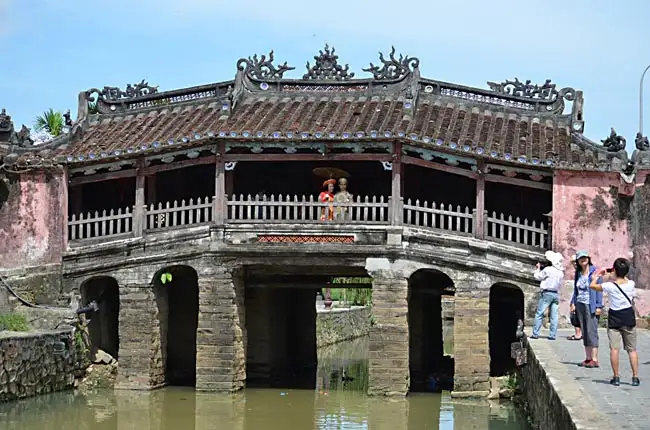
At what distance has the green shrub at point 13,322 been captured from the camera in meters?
18.3

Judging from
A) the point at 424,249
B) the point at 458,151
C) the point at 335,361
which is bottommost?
the point at 335,361

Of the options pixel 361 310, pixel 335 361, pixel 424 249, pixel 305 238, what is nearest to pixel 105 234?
pixel 305 238

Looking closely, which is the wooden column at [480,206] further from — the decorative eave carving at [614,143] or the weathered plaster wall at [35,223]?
the weathered plaster wall at [35,223]

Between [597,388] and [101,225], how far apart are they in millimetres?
12938

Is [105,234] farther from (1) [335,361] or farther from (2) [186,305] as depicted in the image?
(1) [335,361]

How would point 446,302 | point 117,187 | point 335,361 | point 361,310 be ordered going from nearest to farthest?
1. point 117,187
2. point 335,361
3. point 446,302
4. point 361,310

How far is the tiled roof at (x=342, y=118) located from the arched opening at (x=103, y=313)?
8.41 feet

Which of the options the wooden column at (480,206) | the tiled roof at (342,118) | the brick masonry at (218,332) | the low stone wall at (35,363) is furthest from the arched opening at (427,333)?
the low stone wall at (35,363)

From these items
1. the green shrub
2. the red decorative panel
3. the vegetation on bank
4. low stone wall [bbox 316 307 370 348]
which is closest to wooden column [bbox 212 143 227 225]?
the red decorative panel

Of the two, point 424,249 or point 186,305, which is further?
point 186,305

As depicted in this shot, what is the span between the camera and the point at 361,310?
39.3 metres

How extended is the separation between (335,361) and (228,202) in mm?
10082

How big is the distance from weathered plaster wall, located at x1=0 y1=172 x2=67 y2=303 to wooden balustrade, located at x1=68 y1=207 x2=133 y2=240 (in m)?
0.32

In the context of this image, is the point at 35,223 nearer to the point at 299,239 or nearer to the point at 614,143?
the point at 299,239
